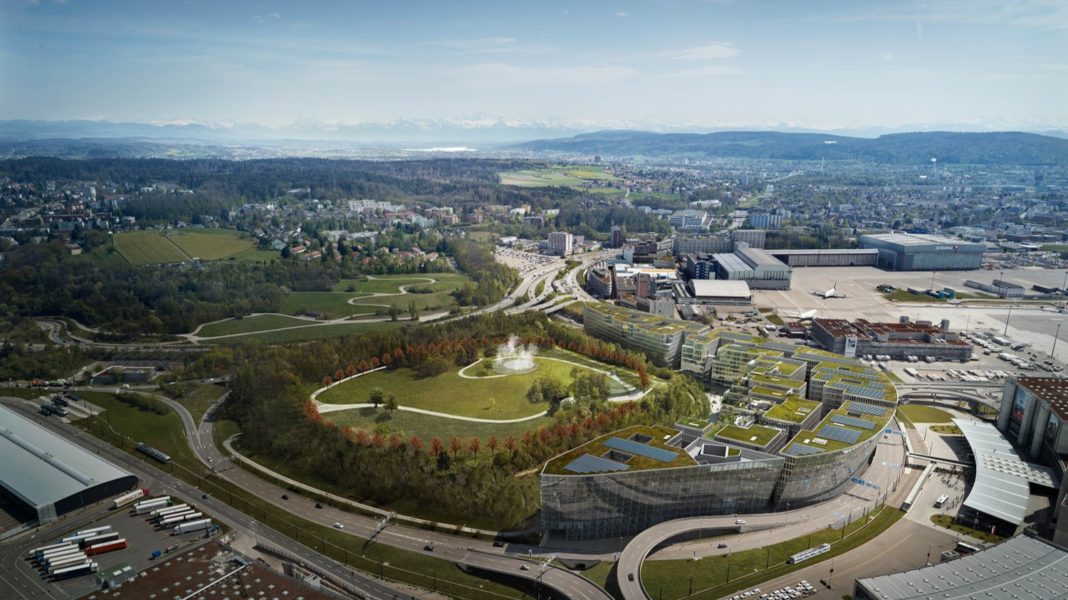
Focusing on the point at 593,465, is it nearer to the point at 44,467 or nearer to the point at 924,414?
the point at 924,414

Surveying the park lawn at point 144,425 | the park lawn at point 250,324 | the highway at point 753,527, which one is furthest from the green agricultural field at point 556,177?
the highway at point 753,527

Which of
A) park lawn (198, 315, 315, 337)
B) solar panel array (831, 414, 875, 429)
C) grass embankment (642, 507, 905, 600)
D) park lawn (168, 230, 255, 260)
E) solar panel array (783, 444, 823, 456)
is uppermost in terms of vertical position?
park lawn (168, 230, 255, 260)

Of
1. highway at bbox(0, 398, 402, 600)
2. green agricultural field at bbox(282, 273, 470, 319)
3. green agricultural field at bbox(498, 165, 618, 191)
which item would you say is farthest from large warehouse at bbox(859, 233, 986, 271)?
green agricultural field at bbox(498, 165, 618, 191)

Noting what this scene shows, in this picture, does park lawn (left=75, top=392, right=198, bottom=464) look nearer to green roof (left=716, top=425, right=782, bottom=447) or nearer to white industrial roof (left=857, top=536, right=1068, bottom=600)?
green roof (left=716, top=425, right=782, bottom=447)

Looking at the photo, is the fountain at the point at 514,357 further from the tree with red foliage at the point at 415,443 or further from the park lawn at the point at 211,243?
the park lawn at the point at 211,243

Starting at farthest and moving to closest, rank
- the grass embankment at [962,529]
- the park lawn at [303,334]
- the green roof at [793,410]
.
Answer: the park lawn at [303,334]
the green roof at [793,410]
the grass embankment at [962,529]

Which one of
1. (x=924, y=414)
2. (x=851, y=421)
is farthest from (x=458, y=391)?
(x=924, y=414)

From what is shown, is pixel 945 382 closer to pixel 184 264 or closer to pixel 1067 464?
pixel 1067 464
